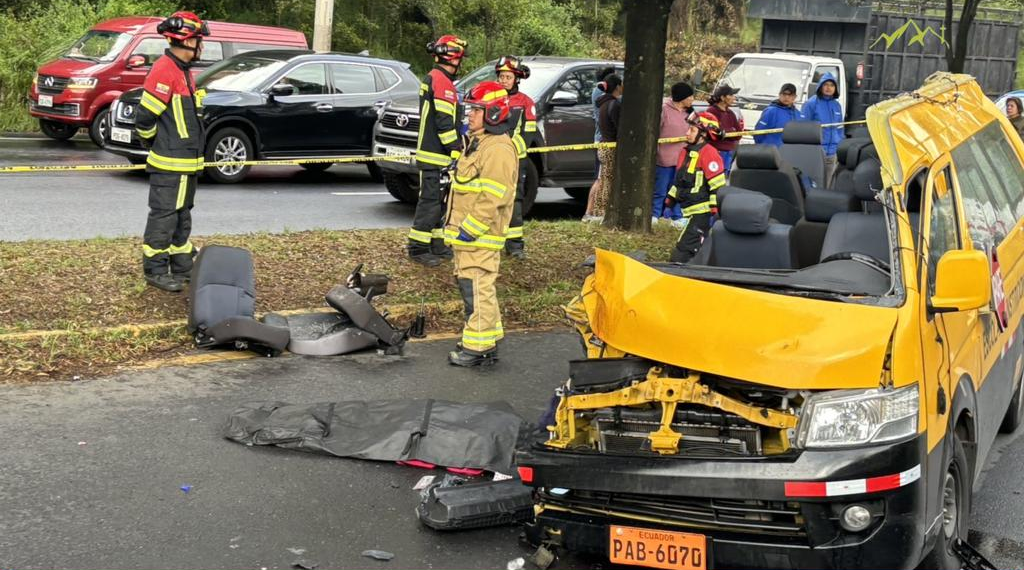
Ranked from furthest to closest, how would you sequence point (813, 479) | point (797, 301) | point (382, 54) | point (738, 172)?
1. point (382, 54)
2. point (738, 172)
3. point (797, 301)
4. point (813, 479)

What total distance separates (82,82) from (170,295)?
33.7 feet

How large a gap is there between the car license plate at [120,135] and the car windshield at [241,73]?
114 cm

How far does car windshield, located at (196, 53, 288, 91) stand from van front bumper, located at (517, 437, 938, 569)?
12093 mm

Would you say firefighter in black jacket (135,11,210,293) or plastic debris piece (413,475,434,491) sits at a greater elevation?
firefighter in black jacket (135,11,210,293)

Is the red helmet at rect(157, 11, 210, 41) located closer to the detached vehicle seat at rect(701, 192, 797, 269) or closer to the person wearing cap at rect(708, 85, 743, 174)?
the detached vehicle seat at rect(701, 192, 797, 269)

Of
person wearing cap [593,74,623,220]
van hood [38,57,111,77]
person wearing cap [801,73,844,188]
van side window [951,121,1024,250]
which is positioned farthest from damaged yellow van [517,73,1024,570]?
van hood [38,57,111,77]

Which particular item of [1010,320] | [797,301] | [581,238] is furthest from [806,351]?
[581,238]

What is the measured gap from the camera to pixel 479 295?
790cm

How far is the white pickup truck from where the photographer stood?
18984 millimetres

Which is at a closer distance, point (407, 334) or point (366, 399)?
point (366, 399)

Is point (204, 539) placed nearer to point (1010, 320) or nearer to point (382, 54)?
point (1010, 320)

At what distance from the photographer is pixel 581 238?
11734mm

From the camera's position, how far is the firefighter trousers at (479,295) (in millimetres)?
7859

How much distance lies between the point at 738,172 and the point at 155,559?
559cm
